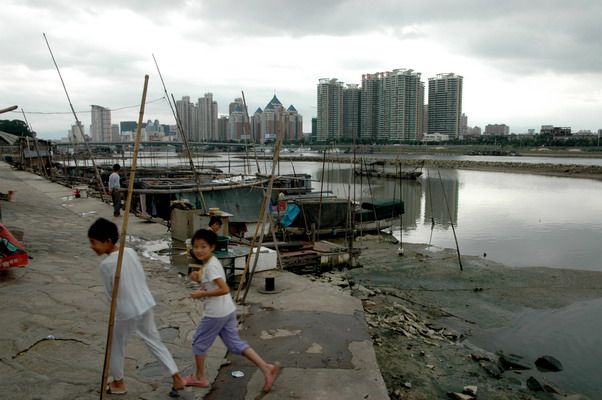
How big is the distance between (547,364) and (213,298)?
546 centimetres

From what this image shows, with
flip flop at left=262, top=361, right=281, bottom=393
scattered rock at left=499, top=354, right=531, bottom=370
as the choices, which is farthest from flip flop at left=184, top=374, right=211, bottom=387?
scattered rock at left=499, top=354, right=531, bottom=370

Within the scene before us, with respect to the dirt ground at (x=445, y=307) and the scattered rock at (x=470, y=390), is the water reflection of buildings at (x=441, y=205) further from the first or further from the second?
the scattered rock at (x=470, y=390)

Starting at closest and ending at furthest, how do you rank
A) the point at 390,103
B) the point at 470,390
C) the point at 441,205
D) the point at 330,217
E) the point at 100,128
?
the point at 470,390 < the point at 330,217 < the point at 441,205 < the point at 390,103 < the point at 100,128

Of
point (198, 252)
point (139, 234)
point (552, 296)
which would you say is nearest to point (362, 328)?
point (198, 252)

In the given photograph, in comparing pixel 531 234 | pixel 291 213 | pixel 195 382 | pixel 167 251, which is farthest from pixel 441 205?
pixel 195 382

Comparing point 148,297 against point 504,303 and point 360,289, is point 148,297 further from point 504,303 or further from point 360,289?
point 504,303

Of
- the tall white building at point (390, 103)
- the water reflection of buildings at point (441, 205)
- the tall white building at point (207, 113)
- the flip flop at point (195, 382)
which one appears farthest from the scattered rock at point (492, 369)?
the tall white building at point (207, 113)

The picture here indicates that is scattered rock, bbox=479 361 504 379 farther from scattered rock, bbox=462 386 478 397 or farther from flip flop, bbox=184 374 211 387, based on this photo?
flip flop, bbox=184 374 211 387

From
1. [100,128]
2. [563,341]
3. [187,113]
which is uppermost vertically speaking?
[187,113]

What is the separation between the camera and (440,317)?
7.87 metres

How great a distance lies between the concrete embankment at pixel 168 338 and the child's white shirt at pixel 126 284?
71 cm

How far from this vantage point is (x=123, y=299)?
2877mm

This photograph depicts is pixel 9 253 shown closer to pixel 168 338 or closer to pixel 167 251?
pixel 168 338

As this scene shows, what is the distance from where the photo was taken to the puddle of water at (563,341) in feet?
20.0
